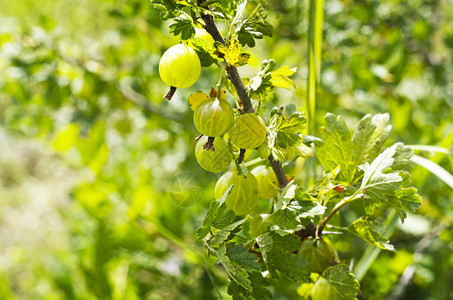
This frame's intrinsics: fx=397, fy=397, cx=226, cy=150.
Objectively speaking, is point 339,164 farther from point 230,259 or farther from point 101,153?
point 101,153

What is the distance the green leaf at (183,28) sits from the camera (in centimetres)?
25

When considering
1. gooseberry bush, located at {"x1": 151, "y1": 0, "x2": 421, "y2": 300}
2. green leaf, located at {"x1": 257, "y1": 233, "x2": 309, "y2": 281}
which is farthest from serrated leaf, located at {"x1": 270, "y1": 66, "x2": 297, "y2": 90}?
green leaf, located at {"x1": 257, "y1": 233, "x2": 309, "y2": 281}

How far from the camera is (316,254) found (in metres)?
→ 0.29

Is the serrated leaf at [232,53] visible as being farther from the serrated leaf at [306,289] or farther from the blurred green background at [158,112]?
the blurred green background at [158,112]

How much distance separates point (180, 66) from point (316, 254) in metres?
0.17

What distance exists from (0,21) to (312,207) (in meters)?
0.95

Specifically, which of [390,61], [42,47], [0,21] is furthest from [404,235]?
[0,21]

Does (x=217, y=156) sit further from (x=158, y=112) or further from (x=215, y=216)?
(x=158, y=112)

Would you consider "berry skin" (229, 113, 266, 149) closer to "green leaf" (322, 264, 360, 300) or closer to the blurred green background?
"green leaf" (322, 264, 360, 300)

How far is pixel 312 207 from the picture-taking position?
27cm

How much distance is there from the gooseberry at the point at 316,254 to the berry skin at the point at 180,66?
150 millimetres

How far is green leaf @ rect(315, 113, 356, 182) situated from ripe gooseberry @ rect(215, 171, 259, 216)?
0.07 metres

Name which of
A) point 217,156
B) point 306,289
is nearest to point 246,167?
point 217,156

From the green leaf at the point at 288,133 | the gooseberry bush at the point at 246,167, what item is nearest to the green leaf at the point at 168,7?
the gooseberry bush at the point at 246,167
